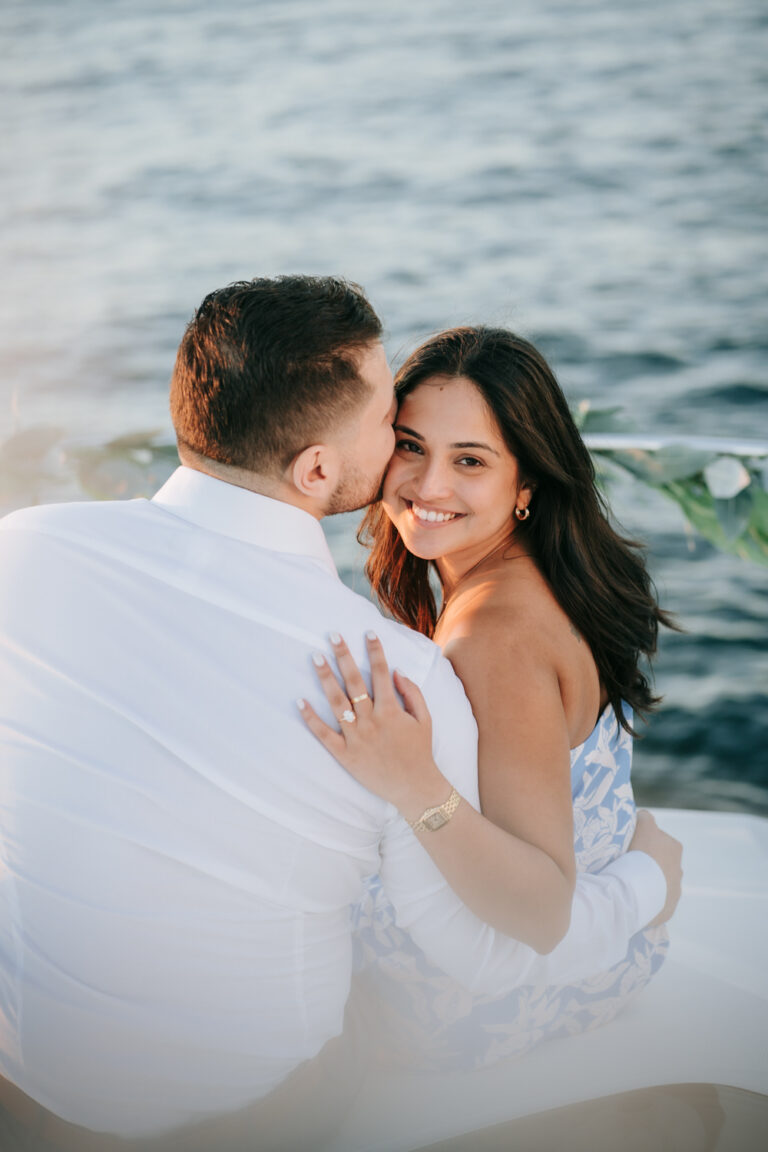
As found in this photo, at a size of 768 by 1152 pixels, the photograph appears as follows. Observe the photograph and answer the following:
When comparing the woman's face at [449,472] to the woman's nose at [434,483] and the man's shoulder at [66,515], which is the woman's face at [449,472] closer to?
the woman's nose at [434,483]

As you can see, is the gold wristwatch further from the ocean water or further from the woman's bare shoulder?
the ocean water

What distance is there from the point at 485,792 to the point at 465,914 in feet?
0.50

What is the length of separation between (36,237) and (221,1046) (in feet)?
23.8

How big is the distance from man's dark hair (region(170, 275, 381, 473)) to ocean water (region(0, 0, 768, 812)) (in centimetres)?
577

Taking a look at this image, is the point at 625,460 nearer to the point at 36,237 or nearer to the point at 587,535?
the point at 587,535

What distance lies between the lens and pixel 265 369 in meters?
1.25

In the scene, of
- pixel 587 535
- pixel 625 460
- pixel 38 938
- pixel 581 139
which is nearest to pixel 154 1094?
pixel 38 938

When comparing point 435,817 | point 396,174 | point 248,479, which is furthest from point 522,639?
point 396,174

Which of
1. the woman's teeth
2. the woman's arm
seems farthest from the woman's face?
the woman's arm

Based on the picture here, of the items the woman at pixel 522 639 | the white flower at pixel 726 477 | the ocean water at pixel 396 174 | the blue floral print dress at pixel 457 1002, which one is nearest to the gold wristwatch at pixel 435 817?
the woman at pixel 522 639

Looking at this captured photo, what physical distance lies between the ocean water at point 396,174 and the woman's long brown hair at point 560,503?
17.1 ft

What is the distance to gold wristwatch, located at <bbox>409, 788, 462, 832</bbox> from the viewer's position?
1229 millimetres

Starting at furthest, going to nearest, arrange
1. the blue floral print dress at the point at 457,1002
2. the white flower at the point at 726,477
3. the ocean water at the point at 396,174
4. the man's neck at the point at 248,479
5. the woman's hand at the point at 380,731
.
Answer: the ocean water at the point at 396,174 → the white flower at the point at 726,477 → the blue floral print dress at the point at 457,1002 → the man's neck at the point at 248,479 → the woman's hand at the point at 380,731

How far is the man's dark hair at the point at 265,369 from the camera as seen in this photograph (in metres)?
1.25
